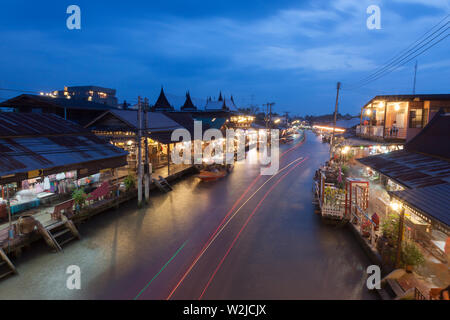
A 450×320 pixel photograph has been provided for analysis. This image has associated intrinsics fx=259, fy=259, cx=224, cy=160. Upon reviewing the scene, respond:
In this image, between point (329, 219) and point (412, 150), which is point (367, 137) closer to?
point (412, 150)

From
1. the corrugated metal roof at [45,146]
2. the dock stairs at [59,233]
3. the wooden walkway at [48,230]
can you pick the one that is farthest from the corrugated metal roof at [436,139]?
the wooden walkway at [48,230]

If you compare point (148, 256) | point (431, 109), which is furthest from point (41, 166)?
point (431, 109)

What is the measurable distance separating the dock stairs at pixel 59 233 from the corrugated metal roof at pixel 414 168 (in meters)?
13.0

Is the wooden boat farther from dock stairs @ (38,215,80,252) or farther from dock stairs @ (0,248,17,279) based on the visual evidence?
dock stairs @ (0,248,17,279)

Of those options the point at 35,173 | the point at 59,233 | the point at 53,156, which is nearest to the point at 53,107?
the point at 53,156

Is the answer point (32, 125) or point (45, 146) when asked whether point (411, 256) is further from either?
point (32, 125)

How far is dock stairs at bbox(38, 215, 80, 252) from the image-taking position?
10.1m

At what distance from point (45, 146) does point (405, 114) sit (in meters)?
23.2

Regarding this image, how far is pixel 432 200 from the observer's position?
6855 mm

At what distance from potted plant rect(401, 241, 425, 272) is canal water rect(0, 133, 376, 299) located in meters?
1.37

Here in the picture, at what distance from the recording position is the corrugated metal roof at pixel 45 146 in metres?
9.93

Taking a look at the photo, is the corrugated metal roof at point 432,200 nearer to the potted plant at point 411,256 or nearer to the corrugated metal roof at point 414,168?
the corrugated metal roof at point 414,168

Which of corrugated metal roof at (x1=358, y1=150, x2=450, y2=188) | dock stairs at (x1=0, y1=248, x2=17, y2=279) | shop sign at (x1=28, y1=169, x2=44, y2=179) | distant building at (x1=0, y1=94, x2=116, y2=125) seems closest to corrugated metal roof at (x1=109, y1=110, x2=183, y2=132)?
distant building at (x1=0, y1=94, x2=116, y2=125)

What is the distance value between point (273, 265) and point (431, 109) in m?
17.4
